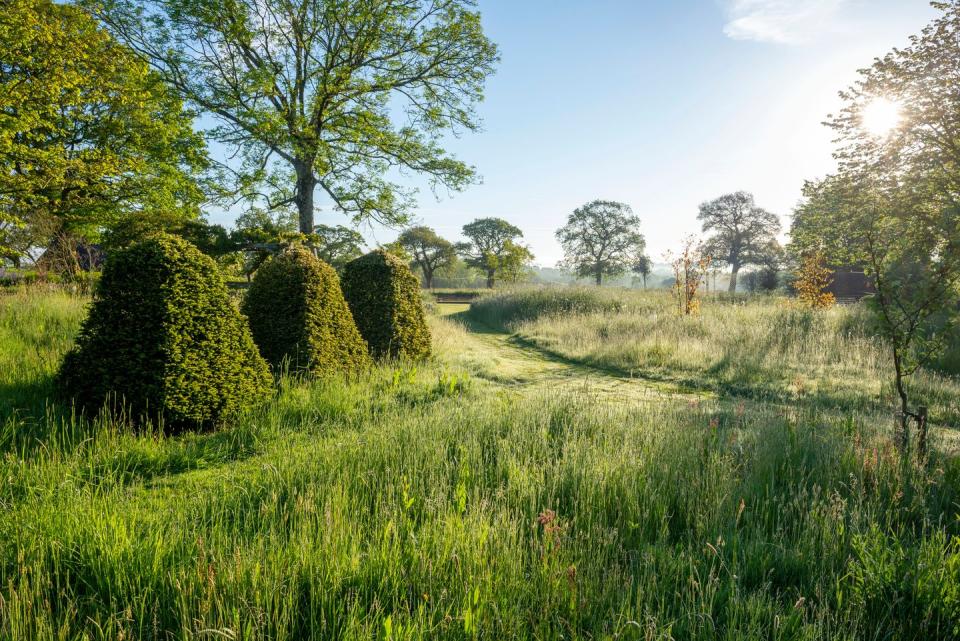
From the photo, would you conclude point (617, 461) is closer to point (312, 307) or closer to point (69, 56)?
point (312, 307)

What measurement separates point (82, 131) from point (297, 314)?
68.9ft

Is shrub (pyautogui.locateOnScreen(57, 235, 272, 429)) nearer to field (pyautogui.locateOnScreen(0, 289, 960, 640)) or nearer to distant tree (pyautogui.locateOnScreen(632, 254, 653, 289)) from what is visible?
field (pyautogui.locateOnScreen(0, 289, 960, 640))

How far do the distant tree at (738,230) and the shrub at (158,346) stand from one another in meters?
55.1

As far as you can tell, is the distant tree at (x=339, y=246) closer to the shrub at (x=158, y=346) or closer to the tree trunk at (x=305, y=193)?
the tree trunk at (x=305, y=193)

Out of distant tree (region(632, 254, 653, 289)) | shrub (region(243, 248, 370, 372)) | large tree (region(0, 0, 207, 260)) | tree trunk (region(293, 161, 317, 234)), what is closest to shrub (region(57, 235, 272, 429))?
shrub (region(243, 248, 370, 372))

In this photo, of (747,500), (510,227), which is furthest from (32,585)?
(510,227)

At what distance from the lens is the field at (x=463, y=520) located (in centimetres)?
228

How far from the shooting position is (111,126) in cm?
1861

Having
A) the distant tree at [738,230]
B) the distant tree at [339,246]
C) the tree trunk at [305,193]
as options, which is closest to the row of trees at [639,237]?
the distant tree at [738,230]

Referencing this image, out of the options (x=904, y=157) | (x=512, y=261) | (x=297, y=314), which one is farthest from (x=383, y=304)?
(x=512, y=261)

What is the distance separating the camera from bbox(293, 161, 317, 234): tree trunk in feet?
52.1

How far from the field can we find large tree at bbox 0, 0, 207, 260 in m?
8.38

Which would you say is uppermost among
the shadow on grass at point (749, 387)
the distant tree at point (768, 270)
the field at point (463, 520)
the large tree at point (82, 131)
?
the large tree at point (82, 131)

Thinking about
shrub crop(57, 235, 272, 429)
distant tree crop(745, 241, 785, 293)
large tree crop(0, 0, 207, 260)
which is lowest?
shrub crop(57, 235, 272, 429)
